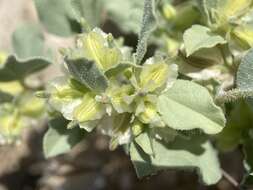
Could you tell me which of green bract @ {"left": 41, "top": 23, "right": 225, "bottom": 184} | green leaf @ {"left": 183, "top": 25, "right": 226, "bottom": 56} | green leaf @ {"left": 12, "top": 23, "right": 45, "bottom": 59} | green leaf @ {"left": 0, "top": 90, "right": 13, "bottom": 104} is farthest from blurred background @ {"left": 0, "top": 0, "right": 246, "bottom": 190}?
green bract @ {"left": 41, "top": 23, "right": 225, "bottom": 184}

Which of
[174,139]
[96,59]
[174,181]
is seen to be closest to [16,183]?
[174,181]

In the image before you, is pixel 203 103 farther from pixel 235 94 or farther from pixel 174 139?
pixel 174 139

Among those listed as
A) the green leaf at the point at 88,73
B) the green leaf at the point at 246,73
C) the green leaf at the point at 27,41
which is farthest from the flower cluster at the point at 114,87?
the green leaf at the point at 27,41

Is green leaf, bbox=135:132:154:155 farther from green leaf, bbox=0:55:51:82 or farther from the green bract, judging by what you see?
green leaf, bbox=0:55:51:82

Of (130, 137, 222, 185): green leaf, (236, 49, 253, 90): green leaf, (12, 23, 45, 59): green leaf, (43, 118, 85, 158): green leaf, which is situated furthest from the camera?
(12, 23, 45, 59): green leaf

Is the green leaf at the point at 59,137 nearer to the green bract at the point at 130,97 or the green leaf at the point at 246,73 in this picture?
the green bract at the point at 130,97
